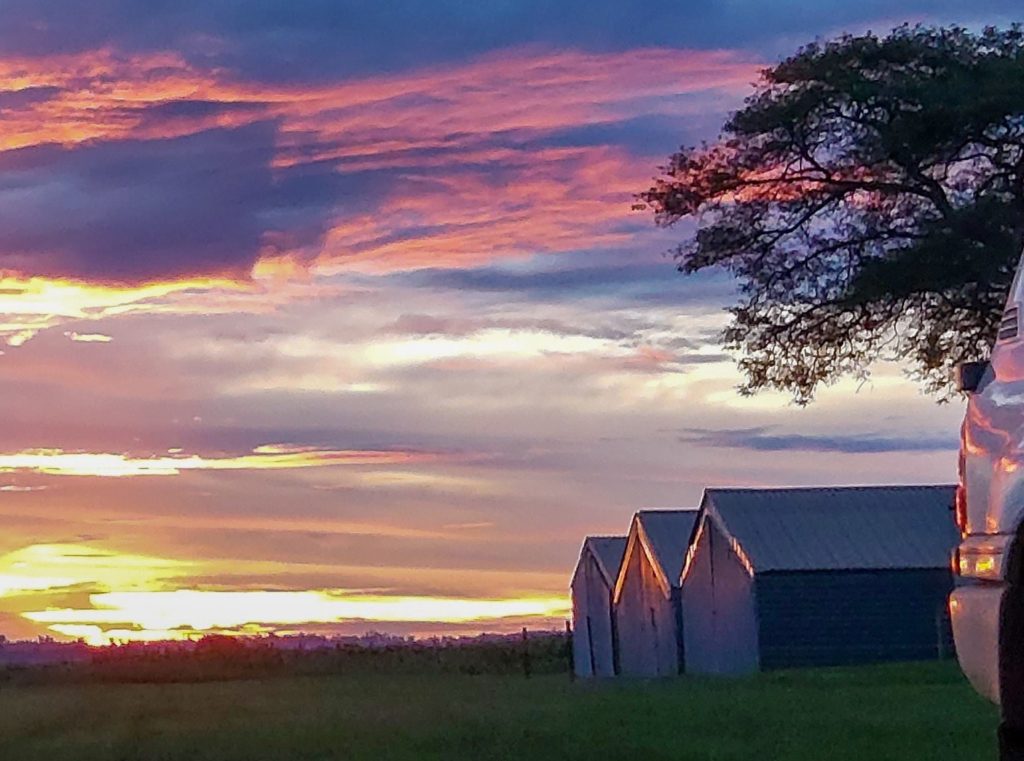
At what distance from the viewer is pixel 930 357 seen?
3164 centimetres

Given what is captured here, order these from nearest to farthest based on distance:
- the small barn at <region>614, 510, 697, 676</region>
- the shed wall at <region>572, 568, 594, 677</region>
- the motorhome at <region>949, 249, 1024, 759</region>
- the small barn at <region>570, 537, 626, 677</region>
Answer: the motorhome at <region>949, 249, 1024, 759</region> → the small barn at <region>614, 510, 697, 676</region> → the small barn at <region>570, 537, 626, 677</region> → the shed wall at <region>572, 568, 594, 677</region>

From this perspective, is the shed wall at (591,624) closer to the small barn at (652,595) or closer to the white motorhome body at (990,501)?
the small barn at (652,595)

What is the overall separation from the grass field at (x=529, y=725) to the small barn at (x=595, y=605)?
2823cm

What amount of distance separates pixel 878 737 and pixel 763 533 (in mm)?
31305

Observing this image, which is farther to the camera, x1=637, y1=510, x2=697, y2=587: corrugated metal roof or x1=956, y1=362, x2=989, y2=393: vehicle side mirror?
x1=637, y1=510, x2=697, y2=587: corrugated metal roof

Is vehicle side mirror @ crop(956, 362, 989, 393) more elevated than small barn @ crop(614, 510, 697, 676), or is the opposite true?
vehicle side mirror @ crop(956, 362, 989, 393)

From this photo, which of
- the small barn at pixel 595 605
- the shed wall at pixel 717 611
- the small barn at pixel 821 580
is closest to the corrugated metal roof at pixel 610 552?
the small barn at pixel 595 605

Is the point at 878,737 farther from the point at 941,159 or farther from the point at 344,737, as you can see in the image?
the point at 941,159

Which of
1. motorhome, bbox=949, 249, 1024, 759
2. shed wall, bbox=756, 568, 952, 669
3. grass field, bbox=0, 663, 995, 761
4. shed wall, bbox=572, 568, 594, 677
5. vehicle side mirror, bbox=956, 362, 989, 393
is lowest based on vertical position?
shed wall, bbox=572, 568, 594, 677

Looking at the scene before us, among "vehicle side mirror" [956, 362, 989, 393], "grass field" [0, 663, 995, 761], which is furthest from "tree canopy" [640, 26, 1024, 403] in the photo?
"vehicle side mirror" [956, 362, 989, 393]

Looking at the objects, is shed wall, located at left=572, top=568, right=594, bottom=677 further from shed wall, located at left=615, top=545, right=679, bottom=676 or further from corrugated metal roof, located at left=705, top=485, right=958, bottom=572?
corrugated metal roof, located at left=705, top=485, right=958, bottom=572

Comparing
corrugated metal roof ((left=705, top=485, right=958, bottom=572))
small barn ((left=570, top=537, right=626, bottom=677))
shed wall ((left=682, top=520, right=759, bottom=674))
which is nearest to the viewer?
corrugated metal roof ((left=705, top=485, right=958, bottom=572))

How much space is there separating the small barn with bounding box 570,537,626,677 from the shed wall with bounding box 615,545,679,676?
1.34 meters

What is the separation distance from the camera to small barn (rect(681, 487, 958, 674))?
4628cm
